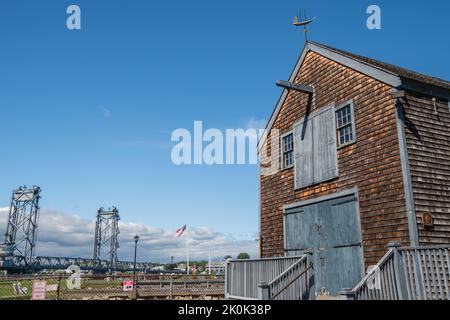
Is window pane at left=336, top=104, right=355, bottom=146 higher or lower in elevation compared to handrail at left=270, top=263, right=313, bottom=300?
higher

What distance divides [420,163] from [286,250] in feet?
19.7

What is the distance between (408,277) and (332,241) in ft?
12.8

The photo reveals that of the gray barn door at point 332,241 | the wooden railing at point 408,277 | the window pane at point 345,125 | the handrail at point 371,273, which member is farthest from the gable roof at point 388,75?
the handrail at point 371,273

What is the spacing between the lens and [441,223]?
10.8m

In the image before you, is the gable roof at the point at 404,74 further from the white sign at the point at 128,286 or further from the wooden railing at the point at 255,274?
the white sign at the point at 128,286

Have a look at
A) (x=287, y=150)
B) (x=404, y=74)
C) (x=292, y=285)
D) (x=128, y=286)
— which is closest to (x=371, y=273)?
(x=292, y=285)

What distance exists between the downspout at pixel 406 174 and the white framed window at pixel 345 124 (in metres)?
1.79

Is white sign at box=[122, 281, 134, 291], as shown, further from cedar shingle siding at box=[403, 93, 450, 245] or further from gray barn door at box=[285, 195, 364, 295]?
cedar shingle siding at box=[403, 93, 450, 245]

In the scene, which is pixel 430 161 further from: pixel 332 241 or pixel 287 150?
pixel 287 150

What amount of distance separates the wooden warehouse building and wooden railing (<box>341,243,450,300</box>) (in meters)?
1.38

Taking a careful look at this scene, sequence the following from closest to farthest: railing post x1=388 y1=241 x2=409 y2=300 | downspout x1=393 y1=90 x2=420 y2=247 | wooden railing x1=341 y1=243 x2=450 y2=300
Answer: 1. wooden railing x1=341 y1=243 x2=450 y2=300
2. railing post x1=388 y1=241 x2=409 y2=300
3. downspout x1=393 y1=90 x2=420 y2=247

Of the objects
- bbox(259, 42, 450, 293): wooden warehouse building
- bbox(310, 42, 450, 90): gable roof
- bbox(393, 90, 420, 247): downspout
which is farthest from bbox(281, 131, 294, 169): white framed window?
bbox(393, 90, 420, 247): downspout

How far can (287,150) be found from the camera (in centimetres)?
1614

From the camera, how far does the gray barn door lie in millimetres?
11891
